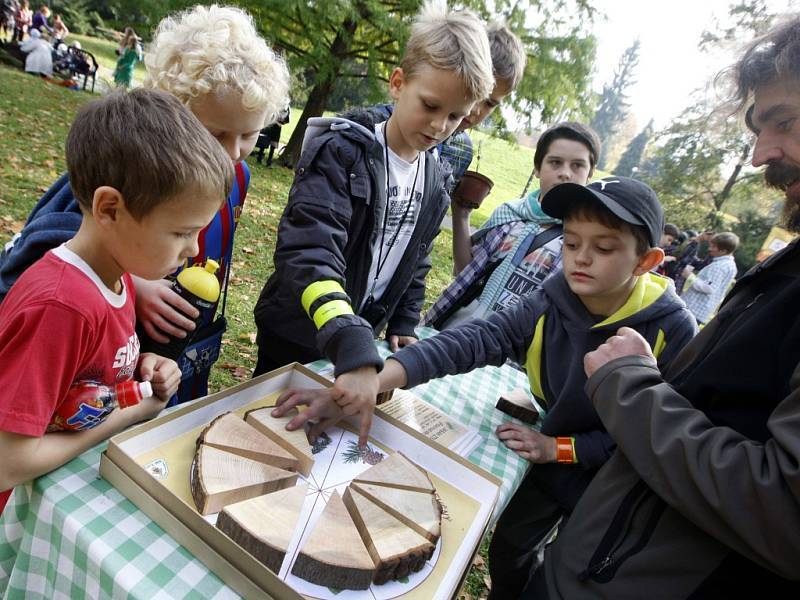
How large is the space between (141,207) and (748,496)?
1390mm

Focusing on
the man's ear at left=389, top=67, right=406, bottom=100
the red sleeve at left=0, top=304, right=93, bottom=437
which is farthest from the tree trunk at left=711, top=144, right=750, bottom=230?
the red sleeve at left=0, top=304, right=93, bottom=437

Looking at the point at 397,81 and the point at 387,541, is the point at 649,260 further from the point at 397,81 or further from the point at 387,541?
the point at 387,541

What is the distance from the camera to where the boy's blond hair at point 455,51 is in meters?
1.72

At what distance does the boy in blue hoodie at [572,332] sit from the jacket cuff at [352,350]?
0.61 ft

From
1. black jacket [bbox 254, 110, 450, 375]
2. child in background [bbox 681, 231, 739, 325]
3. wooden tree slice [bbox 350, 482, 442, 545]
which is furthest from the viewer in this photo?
child in background [bbox 681, 231, 739, 325]

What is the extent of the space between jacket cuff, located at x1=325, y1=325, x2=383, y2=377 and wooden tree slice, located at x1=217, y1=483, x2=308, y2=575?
0.44 metres

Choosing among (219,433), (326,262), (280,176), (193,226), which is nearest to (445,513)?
(219,433)

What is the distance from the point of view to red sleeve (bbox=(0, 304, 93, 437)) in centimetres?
90

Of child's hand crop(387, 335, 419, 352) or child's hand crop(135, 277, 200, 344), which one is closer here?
child's hand crop(135, 277, 200, 344)

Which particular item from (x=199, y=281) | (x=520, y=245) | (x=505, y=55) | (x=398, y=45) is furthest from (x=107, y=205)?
(x=398, y=45)

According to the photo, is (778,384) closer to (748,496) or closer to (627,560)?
(748,496)

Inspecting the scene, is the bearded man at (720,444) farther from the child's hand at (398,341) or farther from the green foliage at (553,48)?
the green foliage at (553,48)

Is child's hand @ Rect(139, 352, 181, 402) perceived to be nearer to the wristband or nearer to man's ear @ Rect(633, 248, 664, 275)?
the wristband

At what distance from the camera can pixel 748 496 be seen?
874mm
